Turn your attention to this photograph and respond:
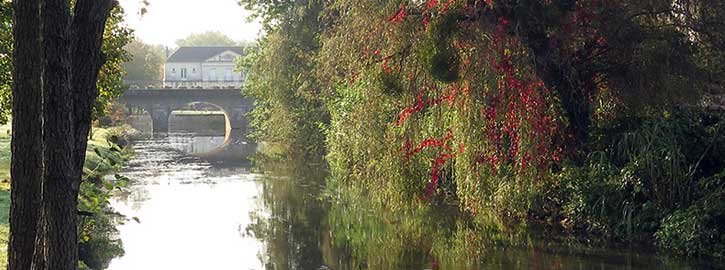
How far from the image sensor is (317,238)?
17469 mm

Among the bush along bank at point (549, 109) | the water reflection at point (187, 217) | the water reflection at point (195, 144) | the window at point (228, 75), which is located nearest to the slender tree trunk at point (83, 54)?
the water reflection at point (187, 217)

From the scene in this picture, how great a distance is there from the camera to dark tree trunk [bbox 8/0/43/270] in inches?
299

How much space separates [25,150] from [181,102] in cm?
6033

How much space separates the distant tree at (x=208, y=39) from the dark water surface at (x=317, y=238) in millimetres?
131383

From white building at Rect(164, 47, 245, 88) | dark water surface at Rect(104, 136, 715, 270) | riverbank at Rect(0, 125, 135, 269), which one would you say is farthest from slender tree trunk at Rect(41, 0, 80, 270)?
white building at Rect(164, 47, 245, 88)

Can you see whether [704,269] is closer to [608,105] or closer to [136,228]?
[608,105]

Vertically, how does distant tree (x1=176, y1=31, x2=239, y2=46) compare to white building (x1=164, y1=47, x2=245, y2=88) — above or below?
above

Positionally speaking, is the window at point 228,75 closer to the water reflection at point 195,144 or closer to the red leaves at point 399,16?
the water reflection at point 195,144

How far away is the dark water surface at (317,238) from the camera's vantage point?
14570 millimetres

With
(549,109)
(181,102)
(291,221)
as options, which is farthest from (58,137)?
(181,102)

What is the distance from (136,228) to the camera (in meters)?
18.6

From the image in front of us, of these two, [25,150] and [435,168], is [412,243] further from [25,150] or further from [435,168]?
[25,150]

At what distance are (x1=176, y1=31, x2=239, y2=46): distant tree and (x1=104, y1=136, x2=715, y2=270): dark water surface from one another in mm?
131383

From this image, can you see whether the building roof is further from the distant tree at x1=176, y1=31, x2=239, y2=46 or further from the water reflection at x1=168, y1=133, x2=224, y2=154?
the water reflection at x1=168, y1=133, x2=224, y2=154
